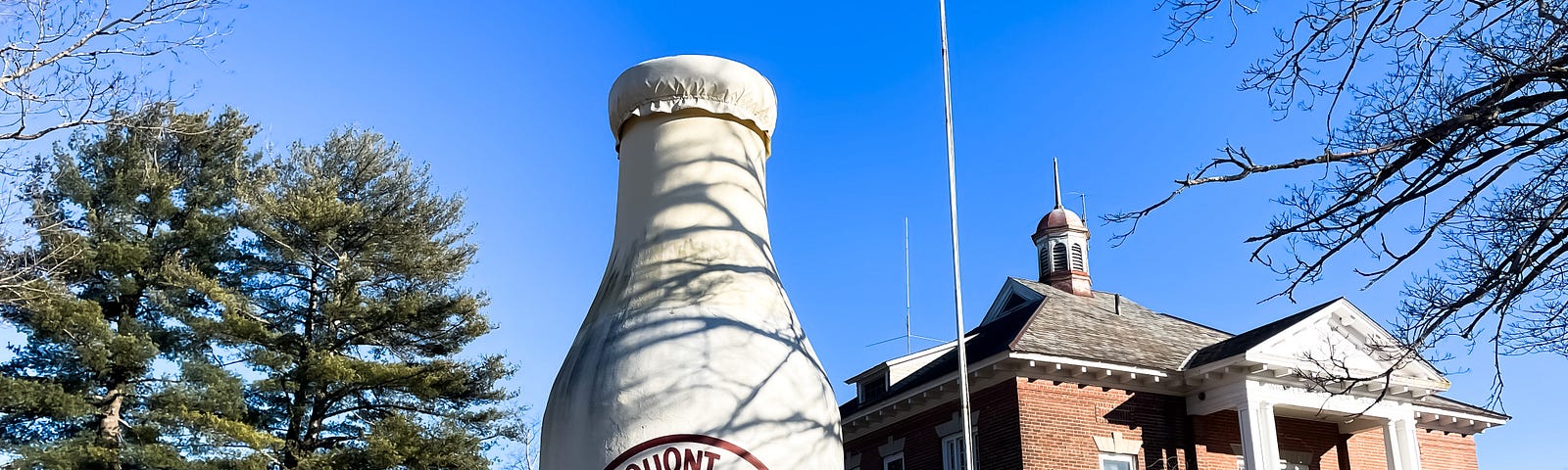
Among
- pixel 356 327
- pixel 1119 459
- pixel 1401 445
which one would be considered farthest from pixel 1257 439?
pixel 356 327

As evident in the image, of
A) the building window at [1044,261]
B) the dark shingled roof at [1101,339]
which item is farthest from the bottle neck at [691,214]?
the building window at [1044,261]

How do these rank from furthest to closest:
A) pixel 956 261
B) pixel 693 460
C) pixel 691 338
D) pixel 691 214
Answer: pixel 956 261, pixel 691 214, pixel 691 338, pixel 693 460

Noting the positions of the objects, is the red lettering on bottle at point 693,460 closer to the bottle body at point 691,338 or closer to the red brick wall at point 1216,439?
the bottle body at point 691,338

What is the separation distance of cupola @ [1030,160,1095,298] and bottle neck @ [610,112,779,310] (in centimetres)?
2441

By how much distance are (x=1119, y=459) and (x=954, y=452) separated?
2822 mm

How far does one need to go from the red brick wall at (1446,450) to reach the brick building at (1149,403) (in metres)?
0.03

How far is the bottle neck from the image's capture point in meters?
5.72

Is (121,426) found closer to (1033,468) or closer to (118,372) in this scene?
(118,372)

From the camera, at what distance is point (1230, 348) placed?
22.2 meters

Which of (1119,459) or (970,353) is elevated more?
(970,353)

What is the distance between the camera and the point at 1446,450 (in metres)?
25.4

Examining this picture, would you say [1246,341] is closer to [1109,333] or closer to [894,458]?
[1109,333]

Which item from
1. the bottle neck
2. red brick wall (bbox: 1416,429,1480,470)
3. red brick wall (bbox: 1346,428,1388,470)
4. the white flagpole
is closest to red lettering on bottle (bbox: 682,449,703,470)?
the bottle neck

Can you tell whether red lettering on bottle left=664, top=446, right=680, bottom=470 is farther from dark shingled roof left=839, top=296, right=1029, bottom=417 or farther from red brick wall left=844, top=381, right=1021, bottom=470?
dark shingled roof left=839, top=296, right=1029, bottom=417
